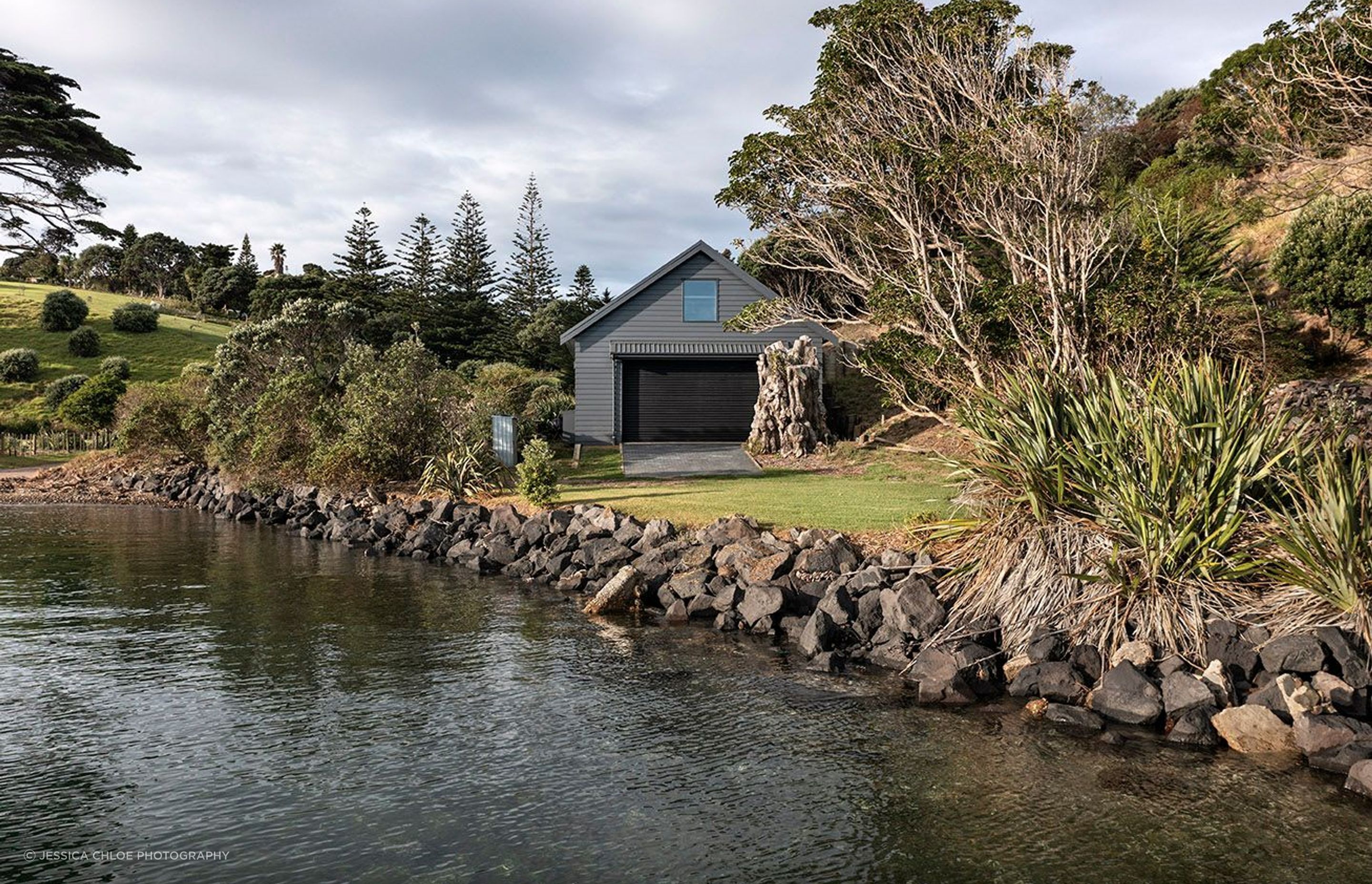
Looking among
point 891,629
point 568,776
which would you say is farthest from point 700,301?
point 568,776

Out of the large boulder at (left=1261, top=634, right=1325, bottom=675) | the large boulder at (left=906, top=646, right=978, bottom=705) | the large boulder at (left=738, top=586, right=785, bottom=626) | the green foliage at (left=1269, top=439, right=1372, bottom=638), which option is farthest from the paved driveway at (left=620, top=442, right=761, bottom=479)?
the large boulder at (left=1261, top=634, right=1325, bottom=675)

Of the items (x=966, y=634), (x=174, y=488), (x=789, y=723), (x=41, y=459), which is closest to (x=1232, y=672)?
(x=966, y=634)

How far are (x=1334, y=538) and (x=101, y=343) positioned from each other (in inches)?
2351

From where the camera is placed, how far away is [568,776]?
27.6ft

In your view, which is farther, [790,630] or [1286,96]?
[1286,96]

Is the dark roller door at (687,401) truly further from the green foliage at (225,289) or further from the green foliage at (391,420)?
the green foliage at (225,289)

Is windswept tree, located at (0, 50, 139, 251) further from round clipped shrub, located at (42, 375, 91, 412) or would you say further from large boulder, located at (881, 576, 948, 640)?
large boulder, located at (881, 576, 948, 640)

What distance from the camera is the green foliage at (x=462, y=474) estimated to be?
79.7 ft

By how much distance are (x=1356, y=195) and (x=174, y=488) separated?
117 feet

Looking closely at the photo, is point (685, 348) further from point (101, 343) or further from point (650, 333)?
point (101, 343)

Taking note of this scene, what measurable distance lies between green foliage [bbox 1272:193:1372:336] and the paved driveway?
47.1 ft

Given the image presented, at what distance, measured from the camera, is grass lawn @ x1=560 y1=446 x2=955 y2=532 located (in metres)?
17.6

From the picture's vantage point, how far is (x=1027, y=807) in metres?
7.79

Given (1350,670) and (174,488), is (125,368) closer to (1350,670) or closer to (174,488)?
(174,488)
